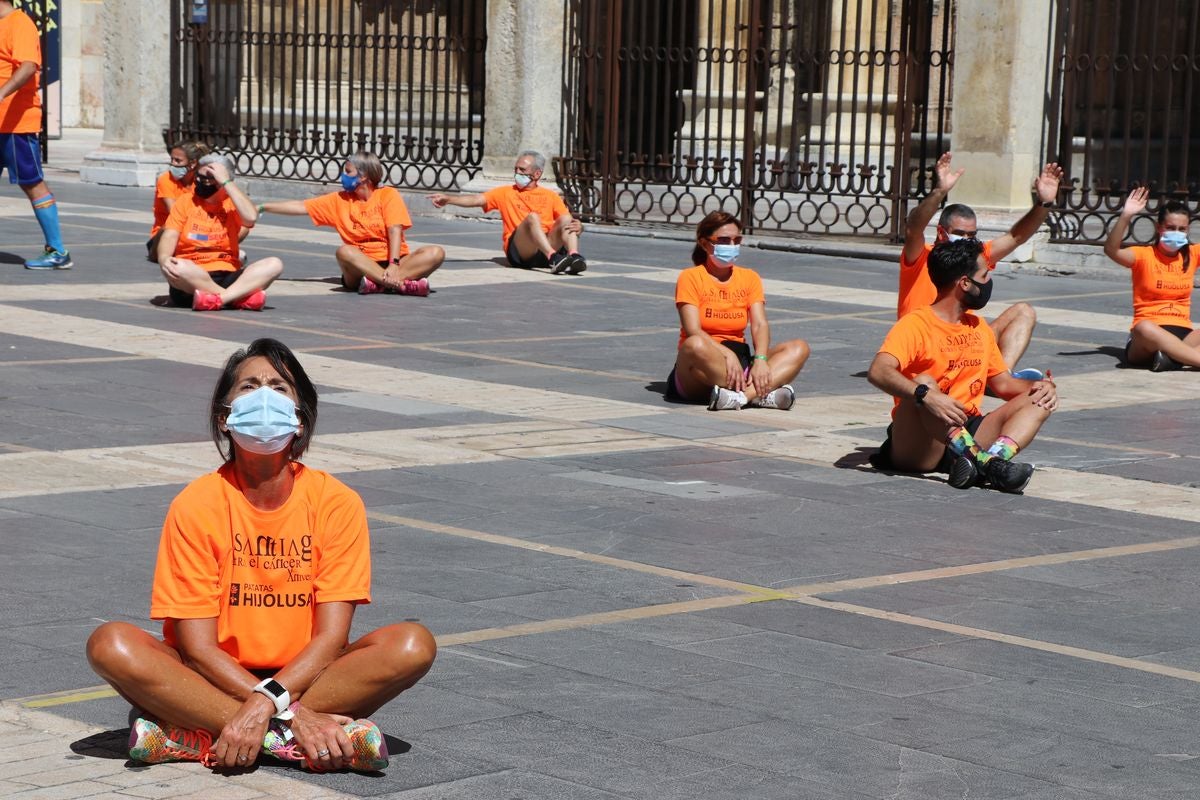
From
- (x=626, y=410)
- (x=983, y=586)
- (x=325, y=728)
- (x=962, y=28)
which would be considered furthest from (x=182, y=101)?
(x=325, y=728)

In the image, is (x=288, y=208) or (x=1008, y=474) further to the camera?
(x=288, y=208)

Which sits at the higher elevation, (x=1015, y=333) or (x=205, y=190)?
(x=205, y=190)

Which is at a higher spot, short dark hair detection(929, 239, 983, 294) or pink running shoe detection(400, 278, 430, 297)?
short dark hair detection(929, 239, 983, 294)

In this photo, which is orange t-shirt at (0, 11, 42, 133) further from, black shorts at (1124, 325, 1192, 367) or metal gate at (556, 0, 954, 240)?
black shorts at (1124, 325, 1192, 367)

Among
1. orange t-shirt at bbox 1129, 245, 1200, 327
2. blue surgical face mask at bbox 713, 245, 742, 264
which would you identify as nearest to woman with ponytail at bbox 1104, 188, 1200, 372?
orange t-shirt at bbox 1129, 245, 1200, 327

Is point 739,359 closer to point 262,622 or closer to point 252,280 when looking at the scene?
point 252,280

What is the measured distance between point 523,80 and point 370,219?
25.3 ft

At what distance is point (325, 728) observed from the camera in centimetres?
470

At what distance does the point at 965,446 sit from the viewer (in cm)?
877

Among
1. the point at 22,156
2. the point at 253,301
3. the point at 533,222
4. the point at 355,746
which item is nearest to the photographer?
the point at 355,746

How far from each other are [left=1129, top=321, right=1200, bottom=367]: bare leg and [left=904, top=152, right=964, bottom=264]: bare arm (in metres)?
2.57

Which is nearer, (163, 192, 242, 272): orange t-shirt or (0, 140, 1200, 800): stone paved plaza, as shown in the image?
(0, 140, 1200, 800): stone paved plaza

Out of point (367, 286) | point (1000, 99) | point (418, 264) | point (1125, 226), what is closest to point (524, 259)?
point (418, 264)

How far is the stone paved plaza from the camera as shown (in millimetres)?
4910
